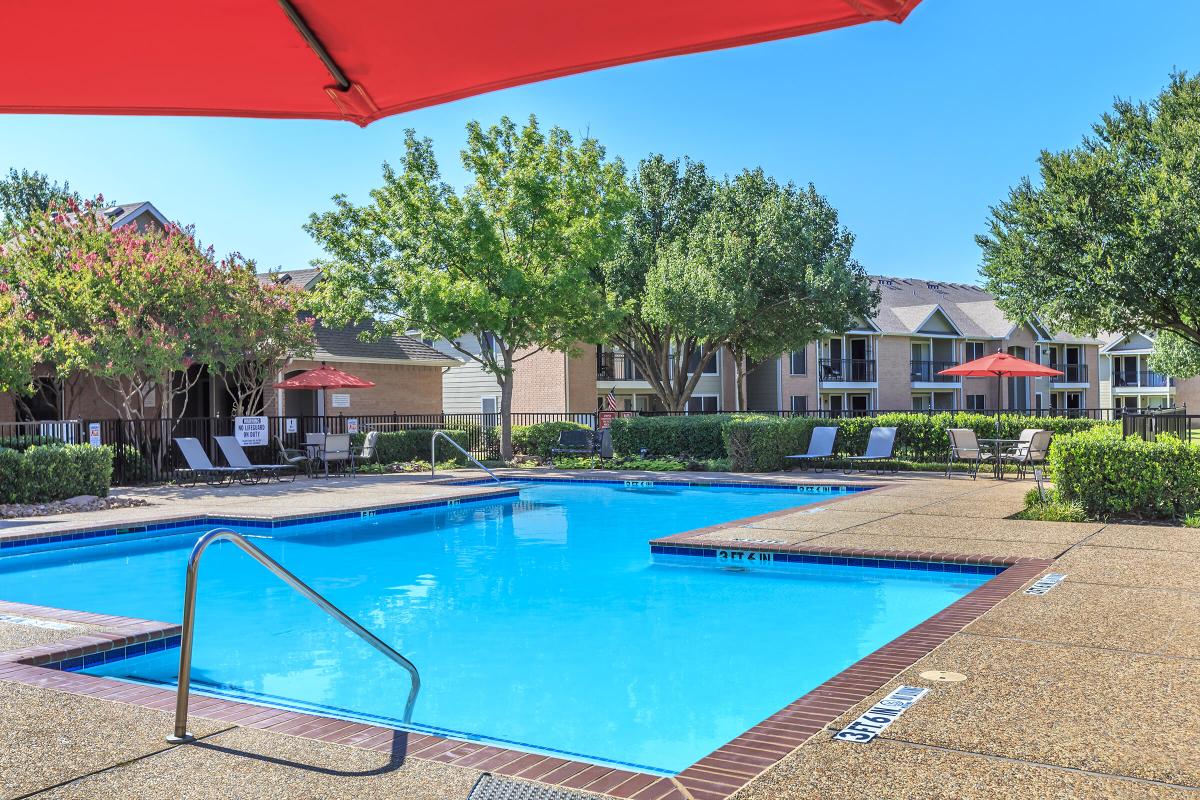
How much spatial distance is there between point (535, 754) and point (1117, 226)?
2071 centimetres

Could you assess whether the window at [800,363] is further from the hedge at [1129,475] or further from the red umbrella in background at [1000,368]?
the hedge at [1129,475]

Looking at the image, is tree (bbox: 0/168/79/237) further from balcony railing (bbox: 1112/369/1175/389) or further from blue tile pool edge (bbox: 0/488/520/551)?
balcony railing (bbox: 1112/369/1175/389)

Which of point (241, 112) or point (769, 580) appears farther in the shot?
point (769, 580)

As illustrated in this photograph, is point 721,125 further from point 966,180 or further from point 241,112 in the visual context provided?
point 241,112

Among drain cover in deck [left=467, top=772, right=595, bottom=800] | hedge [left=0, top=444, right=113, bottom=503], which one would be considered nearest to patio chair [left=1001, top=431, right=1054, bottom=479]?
hedge [left=0, top=444, right=113, bottom=503]

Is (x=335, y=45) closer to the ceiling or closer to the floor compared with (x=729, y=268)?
closer to the floor

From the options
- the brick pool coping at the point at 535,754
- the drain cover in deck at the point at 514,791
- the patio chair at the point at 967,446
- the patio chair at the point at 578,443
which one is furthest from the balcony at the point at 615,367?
the drain cover in deck at the point at 514,791

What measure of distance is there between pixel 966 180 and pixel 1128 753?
26947 millimetres

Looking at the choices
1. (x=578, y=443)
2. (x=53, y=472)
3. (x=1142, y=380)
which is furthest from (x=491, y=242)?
(x=1142, y=380)

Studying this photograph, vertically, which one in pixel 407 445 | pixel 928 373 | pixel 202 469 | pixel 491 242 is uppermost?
pixel 491 242

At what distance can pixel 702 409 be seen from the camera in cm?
3878

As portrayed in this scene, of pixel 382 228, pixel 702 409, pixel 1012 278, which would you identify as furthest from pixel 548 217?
pixel 702 409

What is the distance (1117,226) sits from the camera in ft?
68.0

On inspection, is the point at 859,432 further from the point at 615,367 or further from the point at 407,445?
the point at 615,367
